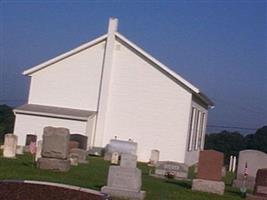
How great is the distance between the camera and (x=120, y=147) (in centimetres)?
3497

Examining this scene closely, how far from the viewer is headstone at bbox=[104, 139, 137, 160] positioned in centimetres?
3450

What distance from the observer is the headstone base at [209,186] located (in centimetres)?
1912

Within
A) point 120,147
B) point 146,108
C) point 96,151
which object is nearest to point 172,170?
point 120,147

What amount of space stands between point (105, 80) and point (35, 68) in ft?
14.3

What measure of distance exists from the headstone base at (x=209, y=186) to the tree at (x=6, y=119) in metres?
33.3

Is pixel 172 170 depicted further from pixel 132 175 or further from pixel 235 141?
pixel 235 141

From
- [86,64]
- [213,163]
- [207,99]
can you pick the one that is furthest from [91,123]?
[213,163]

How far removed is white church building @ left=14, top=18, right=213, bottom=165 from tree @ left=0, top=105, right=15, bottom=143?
13299 millimetres

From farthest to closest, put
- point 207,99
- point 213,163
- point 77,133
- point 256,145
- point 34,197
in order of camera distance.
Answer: point 256,145 < point 207,99 < point 77,133 < point 213,163 < point 34,197

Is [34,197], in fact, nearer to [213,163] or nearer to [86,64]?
[213,163]

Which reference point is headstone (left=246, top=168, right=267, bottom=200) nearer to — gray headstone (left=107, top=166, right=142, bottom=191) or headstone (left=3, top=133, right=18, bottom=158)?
gray headstone (left=107, top=166, right=142, bottom=191)

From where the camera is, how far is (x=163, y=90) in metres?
37.8

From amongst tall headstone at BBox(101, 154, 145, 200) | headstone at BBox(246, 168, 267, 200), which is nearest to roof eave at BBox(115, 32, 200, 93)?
headstone at BBox(246, 168, 267, 200)

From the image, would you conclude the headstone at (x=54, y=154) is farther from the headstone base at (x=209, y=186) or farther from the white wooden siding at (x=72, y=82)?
the white wooden siding at (x=72, y=82)
